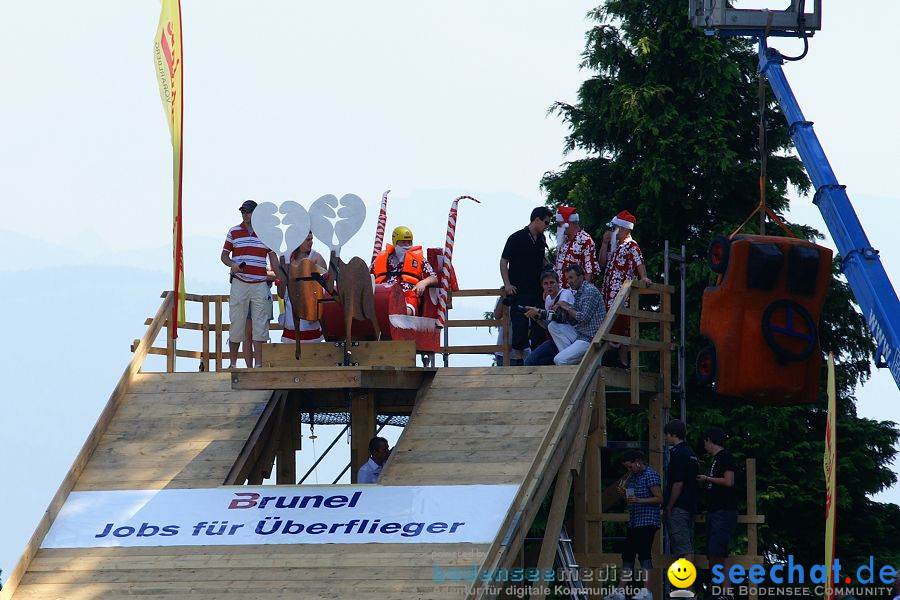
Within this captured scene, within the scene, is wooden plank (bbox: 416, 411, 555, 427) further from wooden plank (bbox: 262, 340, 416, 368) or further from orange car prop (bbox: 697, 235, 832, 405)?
orange car prop (bbox: 697, 235, 832, 405)

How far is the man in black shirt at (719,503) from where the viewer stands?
1686cm

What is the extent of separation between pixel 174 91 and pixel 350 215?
359cm

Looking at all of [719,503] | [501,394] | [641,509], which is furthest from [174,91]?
[719,503]

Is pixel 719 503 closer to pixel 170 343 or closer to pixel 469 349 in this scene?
pixel 469 349

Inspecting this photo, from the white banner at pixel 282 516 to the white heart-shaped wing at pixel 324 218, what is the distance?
236cm

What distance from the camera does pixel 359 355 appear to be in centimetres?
1736

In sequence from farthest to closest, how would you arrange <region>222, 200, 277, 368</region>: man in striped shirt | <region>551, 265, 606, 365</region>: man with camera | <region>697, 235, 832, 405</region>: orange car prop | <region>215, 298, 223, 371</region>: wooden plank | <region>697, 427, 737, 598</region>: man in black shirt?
1. <region>215, 298, 223, 371</region>: wooden plank
2. <region>222, 200, 277, 368</region>: man in striped shirt
3. <region>697, 235, 832, 405</region>: orange car prop
4. <region>551, 265, 606, 365</region>: man with camera
5. <region>697, 427, 737, 598</region>: man in black shirt

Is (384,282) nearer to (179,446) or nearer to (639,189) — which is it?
(179,446)

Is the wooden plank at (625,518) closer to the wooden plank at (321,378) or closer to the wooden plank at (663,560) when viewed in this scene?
the wooden plank at (663,560)

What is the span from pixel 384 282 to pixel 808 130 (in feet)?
16.4

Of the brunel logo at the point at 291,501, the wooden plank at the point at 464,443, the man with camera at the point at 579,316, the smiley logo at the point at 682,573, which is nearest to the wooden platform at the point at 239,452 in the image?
the wooden plank at the point at 464,443

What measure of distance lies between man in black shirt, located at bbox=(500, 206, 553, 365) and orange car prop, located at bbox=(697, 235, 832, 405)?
1.78m

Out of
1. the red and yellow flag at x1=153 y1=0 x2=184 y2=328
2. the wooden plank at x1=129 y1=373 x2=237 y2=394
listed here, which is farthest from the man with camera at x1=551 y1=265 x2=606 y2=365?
the red and yellow flag at x1=153 y1=0 x2=184 y2=328

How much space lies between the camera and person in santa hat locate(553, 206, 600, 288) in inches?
730
